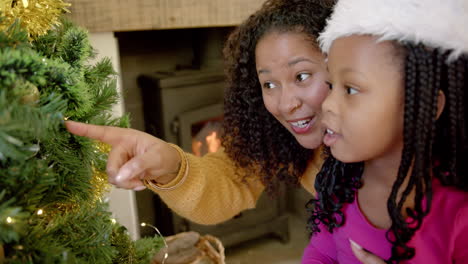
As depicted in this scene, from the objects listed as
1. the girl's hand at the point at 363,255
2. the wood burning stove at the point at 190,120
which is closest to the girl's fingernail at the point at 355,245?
the girl's hand at the point at 363,255

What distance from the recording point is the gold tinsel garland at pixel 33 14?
60 cm

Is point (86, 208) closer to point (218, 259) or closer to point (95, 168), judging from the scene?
point (95, 168)

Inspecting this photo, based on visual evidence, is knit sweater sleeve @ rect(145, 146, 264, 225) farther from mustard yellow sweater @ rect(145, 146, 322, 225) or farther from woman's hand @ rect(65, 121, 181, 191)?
woman's hand @ rect(65, 121, 181, 191)

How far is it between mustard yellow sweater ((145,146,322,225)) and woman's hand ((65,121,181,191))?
0.43 ft

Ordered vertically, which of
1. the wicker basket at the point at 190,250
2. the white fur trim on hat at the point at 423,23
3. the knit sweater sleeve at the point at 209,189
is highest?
the white fur trim on hat at the point at 423,23

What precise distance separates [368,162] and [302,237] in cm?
141

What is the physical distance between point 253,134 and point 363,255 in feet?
1.60

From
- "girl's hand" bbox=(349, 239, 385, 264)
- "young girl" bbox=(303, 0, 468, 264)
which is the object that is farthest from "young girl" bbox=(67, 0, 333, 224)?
"girl's hand" bbox=(349, 239, 385, 264)

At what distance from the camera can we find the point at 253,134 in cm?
112

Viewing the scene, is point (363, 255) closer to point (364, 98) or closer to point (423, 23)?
point (364, 98)

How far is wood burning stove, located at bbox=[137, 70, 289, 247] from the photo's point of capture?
1.63 metres

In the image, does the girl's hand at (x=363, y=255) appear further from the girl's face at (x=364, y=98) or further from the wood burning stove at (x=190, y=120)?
the wood burning stove at (x=190, y=120)

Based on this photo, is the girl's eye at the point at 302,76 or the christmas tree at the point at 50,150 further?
the girl's eye at the point at 302,76

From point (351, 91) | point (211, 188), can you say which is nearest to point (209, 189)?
point (211, 188)
